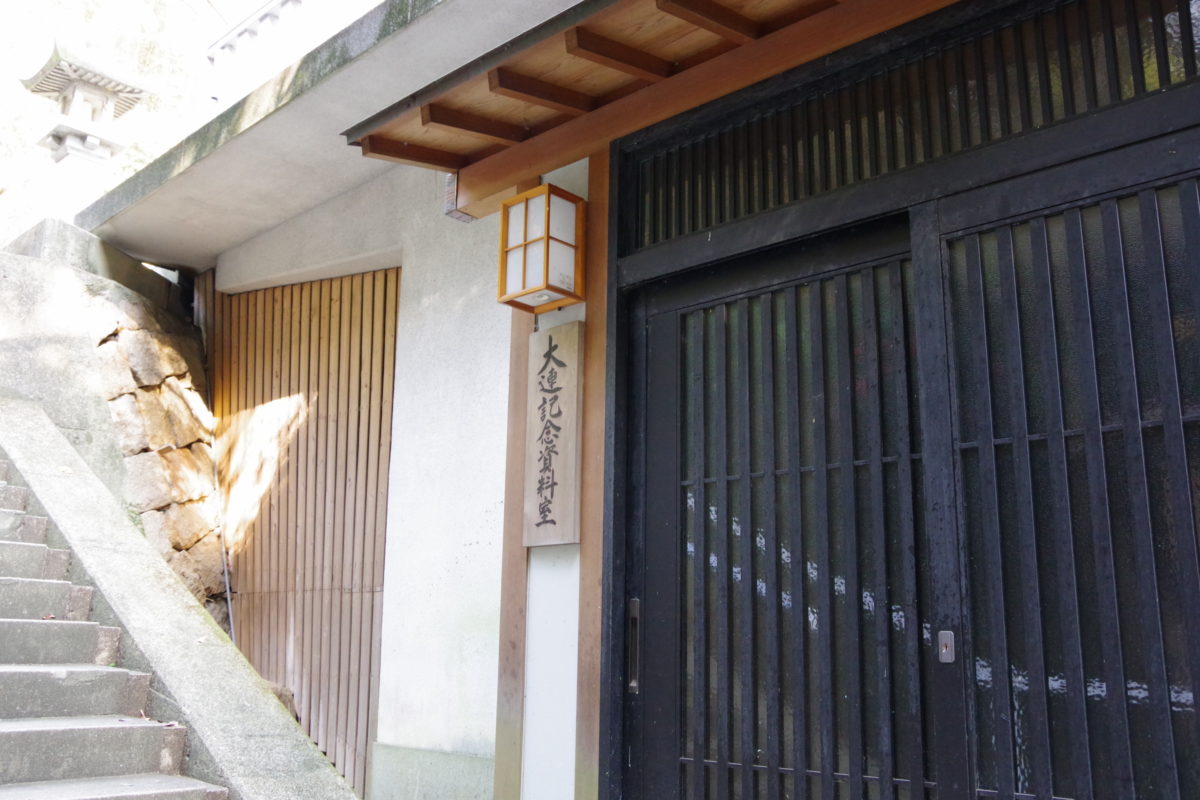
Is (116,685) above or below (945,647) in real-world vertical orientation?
below

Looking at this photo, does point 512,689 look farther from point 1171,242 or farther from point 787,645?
point 1171,242

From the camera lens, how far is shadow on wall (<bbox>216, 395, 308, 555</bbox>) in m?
8.37

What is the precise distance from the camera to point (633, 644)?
15.9ft

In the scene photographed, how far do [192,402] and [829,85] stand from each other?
663cm

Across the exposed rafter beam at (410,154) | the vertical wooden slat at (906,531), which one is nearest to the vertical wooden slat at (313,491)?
the exposed rafter beam at (410,154)

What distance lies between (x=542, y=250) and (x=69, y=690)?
2883 mm

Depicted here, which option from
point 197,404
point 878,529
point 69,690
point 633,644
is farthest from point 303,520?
point 878,529

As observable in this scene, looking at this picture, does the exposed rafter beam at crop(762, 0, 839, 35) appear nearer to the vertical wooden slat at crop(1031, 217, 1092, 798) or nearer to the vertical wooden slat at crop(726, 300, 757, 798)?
the vertical wooden slat at crop(726, 300, 757, 798)

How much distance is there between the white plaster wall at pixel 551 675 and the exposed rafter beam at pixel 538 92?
2.19m

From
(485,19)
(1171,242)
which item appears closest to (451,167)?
(485,19)

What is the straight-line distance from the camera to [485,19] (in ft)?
18.1

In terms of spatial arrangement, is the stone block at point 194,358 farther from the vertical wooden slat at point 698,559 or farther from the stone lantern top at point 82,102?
the vertical wooden slat at point 698,559

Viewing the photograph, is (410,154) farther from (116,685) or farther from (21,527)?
(116,685)

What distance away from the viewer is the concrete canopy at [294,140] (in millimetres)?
5645
